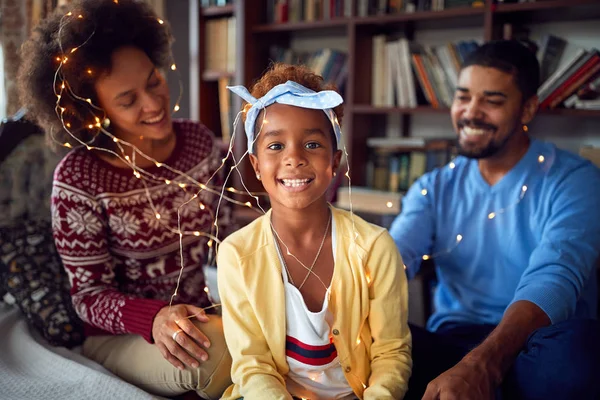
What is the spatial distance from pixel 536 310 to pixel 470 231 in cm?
38

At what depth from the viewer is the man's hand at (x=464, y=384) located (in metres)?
0.92

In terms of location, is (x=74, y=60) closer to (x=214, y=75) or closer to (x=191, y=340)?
(x=191, y=340)

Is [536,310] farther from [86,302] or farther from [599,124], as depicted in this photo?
[599,124]

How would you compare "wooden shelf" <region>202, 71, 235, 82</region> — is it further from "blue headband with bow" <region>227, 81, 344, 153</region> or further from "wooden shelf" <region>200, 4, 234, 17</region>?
"blue headband with bow" <region>227, 81, 344, 153</region>

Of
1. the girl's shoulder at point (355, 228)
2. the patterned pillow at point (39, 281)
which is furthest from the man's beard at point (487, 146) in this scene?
the patterned pillow at point (39, 281)

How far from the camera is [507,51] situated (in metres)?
1.44

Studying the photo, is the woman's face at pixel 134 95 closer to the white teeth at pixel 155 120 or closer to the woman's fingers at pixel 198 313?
the white teeth at pixel 155 120

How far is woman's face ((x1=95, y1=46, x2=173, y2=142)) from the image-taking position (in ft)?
4.32

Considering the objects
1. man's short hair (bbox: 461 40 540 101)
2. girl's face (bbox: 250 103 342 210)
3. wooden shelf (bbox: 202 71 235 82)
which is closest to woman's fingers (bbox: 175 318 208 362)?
girl's face (bbox: 250 103 342 210)

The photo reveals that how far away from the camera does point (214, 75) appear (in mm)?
2758

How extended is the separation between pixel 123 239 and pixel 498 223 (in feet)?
2.96

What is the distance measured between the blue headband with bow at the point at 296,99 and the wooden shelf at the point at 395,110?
4.26 feet

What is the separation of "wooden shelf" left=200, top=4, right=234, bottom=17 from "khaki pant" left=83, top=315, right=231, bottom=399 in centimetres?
179

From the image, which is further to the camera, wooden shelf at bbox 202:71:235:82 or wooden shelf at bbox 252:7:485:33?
wooden shelf at bbox 202:71:235:82
